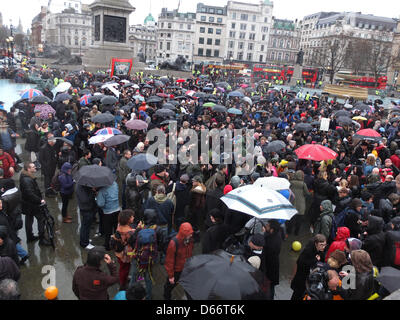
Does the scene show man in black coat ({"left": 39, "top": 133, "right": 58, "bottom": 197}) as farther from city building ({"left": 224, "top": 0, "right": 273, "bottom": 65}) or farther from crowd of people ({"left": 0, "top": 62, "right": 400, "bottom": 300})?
city building ({"left": 224, "top": 0, "right": 273, "bottom": 65})

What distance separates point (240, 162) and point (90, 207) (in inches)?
156

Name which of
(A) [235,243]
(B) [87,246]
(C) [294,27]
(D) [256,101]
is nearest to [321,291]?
(A) [235,243]

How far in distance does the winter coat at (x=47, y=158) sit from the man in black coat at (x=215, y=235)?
17.6 feet

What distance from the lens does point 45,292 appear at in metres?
5.09

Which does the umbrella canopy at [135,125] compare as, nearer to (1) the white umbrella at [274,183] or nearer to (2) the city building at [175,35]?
(1) the white umbrella at [274,183]

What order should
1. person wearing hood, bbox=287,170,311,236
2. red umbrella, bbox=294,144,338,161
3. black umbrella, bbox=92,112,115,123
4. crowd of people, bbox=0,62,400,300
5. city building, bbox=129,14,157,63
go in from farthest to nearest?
1. city building, bbox=129,14,157,63
2. black umbrella, bbox=92,112,115,123
3. red umbrella, bbox=294,144,338,161
4. person wearing hood, bbox=287,170,311,236
5. crowd of people, bbox=0,62,400,300

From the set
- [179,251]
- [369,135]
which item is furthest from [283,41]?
[179,251]

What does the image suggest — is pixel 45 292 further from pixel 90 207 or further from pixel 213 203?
pixel 213 203

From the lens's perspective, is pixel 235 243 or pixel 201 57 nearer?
pixel 235 243

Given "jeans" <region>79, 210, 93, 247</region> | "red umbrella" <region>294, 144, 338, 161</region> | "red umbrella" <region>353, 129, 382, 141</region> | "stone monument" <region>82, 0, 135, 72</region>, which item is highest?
"stone monument" <region>82, 0, 135, 72</region>

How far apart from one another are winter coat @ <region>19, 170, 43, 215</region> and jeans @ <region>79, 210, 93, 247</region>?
0.88m

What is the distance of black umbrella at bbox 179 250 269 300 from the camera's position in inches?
122

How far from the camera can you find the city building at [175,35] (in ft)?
312

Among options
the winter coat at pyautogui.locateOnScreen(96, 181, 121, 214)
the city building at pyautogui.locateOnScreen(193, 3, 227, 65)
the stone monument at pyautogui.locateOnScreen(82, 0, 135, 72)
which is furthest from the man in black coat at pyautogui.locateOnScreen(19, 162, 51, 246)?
the city building at pyautogui.locateOnScreen(193, 3, 227, 65)
